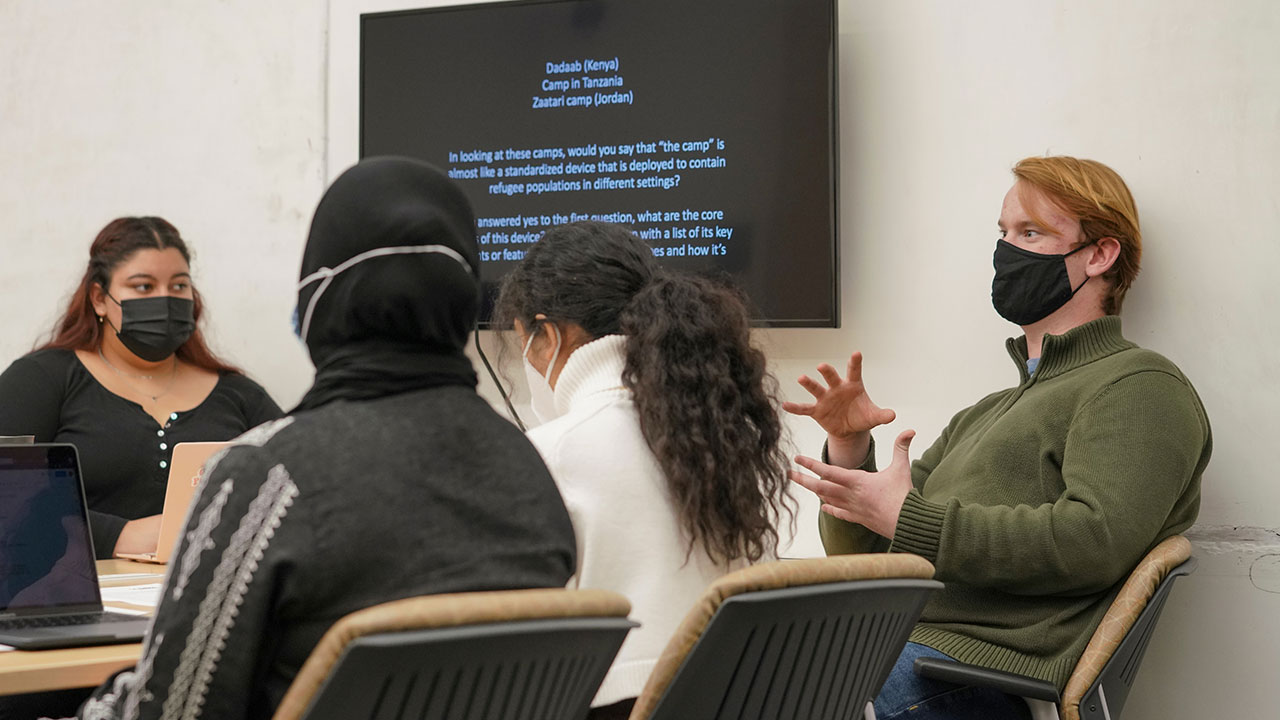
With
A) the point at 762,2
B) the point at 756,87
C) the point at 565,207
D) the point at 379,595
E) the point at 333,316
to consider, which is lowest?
the point at 379,595

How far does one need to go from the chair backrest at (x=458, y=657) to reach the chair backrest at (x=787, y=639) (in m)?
0.12

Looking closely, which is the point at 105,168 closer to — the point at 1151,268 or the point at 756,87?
the point at 756,87

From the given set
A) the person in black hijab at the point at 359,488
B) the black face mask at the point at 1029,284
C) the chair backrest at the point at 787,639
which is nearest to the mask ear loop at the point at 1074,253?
the black face mask at the point at 1029,284

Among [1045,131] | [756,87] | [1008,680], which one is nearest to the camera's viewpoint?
[1008,680]

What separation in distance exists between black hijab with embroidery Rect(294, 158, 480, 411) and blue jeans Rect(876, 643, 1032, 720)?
1.37m

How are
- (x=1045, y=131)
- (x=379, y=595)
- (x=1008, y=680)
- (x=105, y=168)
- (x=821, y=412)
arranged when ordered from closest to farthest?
1. (x=379, y=595)
2. (x=1008, y=680)
3. (x=821, y=412)
4. (x=1045, y=131)
5. (x=105, y=168)

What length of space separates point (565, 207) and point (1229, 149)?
1728mm

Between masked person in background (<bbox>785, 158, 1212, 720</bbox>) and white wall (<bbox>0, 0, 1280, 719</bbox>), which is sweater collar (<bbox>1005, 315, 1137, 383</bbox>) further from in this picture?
white wall (<bbox>0, 0, 1280, 719</bbox>)

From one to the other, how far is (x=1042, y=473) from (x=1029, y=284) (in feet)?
1.59

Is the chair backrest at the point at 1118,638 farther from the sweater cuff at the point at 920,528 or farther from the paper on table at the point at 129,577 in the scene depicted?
the paper on table at the point at 129,577

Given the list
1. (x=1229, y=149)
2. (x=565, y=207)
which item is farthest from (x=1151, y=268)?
(x=565, y=207)

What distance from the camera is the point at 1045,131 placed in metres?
3.09

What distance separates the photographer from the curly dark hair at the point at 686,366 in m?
1.81

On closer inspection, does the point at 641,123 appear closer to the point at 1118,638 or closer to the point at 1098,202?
the point at 1098,202
